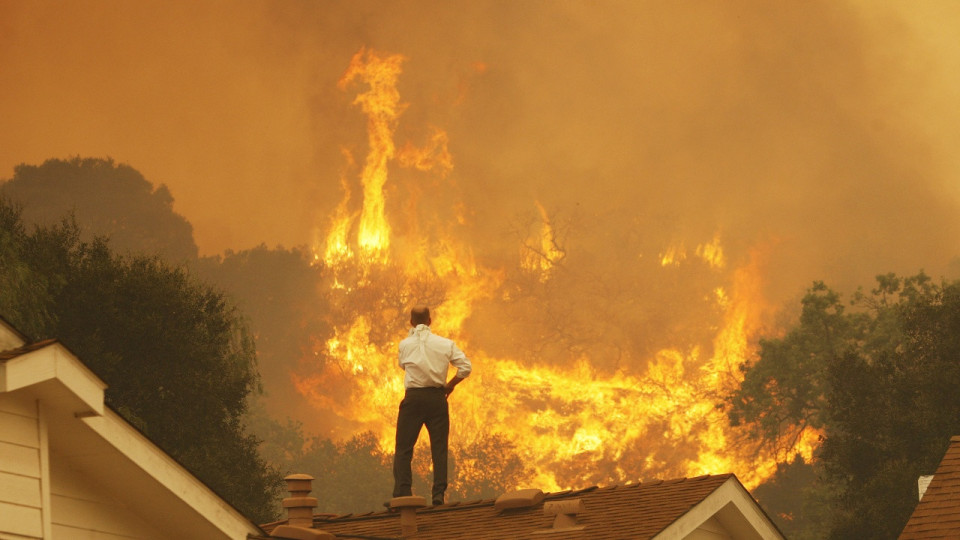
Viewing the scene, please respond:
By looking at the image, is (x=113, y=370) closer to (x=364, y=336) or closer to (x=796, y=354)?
(x=796, y=354)

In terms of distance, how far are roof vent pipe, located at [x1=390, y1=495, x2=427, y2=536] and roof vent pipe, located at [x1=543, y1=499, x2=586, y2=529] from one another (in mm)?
1345

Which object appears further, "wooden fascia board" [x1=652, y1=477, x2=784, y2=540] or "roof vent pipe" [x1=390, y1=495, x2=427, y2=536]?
"roof vent pipe" [x1=390, y1=495, x2=427, y2=536]

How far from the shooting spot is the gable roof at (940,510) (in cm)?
1558

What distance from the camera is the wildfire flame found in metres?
87.3

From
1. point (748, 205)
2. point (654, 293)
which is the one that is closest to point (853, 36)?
point (748, 205)

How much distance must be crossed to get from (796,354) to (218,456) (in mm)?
32198

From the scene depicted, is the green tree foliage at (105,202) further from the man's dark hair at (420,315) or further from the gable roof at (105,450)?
the gable roof at (105,450)

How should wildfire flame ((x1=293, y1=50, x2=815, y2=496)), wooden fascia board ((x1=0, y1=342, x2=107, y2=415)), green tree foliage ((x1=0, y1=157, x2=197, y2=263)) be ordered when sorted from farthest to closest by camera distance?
green tree foliage ((x1=0, y1=157, x2=197, y2=263)), wildfire flame ((x1=293, y1=50, x2=815, y2=496)), wooden fascia board ((x1=0, y1=342, x2=107, y2=415))

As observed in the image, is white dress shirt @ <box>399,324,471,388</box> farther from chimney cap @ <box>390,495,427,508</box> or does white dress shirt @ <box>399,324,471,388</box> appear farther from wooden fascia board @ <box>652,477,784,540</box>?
wooden fascia board @ <box>652,477,784,540</box>

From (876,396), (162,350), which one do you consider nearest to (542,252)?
(876,396)

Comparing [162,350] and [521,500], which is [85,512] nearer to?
[521,500]

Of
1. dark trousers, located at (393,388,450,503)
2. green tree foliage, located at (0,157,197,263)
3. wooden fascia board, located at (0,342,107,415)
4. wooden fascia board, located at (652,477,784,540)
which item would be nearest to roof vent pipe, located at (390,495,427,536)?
dark trousers, located at (393,388,450,503)

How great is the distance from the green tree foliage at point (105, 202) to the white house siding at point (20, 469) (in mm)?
85463

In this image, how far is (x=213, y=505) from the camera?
997 centimetres
